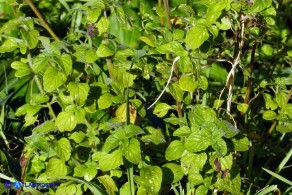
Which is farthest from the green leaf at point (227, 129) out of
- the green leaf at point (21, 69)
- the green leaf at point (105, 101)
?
the green leaf at point (21, 69)

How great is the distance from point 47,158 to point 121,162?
50 centimetres

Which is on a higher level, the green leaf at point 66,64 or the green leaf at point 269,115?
the green leaf at point 66,64

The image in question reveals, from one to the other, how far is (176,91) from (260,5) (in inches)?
14.9

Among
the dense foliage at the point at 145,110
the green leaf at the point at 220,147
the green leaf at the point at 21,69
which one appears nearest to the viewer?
the green leaf at the point at 220,147

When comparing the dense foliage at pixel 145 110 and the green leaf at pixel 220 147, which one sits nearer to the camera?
the green leaf at pixel 220 147

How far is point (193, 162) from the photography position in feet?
5.38

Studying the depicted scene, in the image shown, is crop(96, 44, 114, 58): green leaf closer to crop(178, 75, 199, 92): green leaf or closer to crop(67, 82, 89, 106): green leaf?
crop(67, 82, 89, 106): green leaf

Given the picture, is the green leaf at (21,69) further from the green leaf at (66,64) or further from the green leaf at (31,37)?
the green leaf at (66,64)

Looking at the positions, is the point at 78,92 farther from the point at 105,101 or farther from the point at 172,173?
the point at 172,173

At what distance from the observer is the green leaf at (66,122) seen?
1731 millimetres

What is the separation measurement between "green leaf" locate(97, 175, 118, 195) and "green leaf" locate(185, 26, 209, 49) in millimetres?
508

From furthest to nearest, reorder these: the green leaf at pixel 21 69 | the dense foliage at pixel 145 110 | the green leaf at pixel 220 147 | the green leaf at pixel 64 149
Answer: the green leaf at pixel 21 69 → the green leaf at pixel 64 149 → the dense foliage at pixel 145 110 → the green leaf at pixel 220 147

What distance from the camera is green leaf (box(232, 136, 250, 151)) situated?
167 centimetres

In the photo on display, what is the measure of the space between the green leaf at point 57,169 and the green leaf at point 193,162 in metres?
0.40
